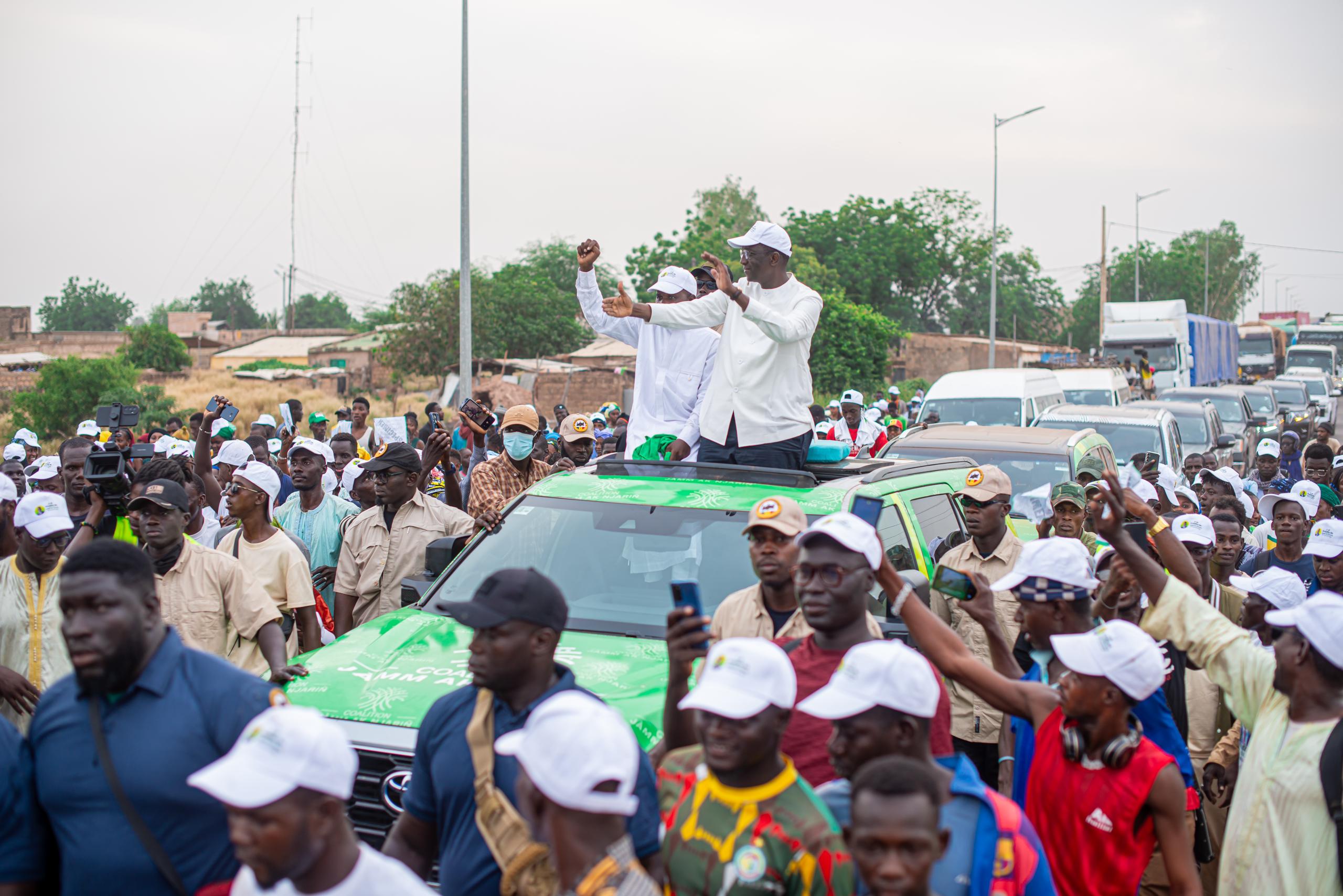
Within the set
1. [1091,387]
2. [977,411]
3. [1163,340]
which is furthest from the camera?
[1163,340]

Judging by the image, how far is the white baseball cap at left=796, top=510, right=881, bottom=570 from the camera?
3523 millimetres

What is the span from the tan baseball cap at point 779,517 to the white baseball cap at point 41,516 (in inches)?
106

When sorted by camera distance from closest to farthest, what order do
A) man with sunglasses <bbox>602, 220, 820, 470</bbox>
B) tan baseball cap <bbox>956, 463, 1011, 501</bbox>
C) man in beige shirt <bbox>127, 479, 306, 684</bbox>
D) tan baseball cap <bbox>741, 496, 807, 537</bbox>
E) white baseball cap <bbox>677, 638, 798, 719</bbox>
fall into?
white baseball cap <bbox>677, 638, 798, 719</bbox> → tan baseball cap <bbox>741, 496, 807, 537</bbox> → man in beige shirt <bbox>127, 479, 306, 684</bbox> → tan baseball cap <bbox>956, 463, 1011, 501</bbox> → man with sunglasses <bbox>602, 220, 820, 470</bbox>

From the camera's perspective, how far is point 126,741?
9.73 ft

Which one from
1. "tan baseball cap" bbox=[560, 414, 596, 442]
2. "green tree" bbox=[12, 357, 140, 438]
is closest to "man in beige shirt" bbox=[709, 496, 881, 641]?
"tan baseball cap" bbox=[560, 414, 596, 442]

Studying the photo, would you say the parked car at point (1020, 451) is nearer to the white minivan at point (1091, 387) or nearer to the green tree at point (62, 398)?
the white minivan at point (1091, 387)

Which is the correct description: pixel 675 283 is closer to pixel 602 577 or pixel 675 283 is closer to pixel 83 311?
pixel 602 577

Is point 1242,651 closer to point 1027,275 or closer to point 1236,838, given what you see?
point 1236,838

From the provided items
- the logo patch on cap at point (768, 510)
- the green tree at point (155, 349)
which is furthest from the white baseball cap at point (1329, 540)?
the green tree at point (155, 349)

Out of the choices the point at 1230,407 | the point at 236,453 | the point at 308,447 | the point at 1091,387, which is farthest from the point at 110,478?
the point at 1230,407

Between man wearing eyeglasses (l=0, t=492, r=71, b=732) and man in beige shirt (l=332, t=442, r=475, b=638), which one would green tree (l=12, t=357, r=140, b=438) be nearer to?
man in beige shirt (l=332, t=442, r=475, b=638)

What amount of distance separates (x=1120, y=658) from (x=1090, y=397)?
55.6 feet

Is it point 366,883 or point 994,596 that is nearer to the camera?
point 366,883

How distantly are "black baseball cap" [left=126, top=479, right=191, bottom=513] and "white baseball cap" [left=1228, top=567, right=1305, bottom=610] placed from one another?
4452 mm
